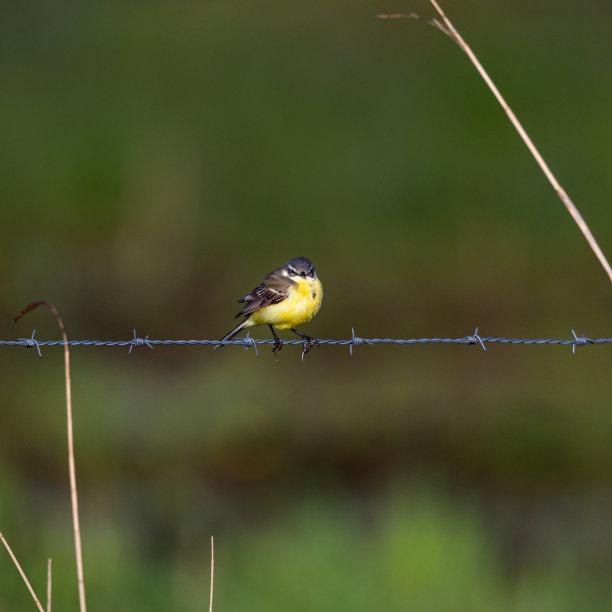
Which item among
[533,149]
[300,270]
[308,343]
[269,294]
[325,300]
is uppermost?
[325,300]

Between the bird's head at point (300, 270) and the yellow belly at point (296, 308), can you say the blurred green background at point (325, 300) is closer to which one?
the yellow belly at point (296, 308)

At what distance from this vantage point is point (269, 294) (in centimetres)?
700

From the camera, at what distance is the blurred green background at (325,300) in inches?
313

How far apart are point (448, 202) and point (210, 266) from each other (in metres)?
3.36

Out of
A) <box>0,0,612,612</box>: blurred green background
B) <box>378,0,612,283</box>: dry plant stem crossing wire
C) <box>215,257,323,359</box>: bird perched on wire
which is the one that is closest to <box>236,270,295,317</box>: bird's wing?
<box>215,257,323,359</box>: bird perched on wire

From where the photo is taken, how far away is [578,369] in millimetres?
13078

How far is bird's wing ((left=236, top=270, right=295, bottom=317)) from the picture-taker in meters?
6.96

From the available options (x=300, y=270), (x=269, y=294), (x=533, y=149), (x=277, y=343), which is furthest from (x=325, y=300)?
(x=533, y=149)

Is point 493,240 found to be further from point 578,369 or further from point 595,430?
point 595,430

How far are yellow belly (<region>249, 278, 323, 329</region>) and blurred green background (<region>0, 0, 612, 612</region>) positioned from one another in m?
1.67

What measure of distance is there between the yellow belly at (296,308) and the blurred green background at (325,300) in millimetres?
1667

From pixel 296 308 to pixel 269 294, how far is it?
210 mm

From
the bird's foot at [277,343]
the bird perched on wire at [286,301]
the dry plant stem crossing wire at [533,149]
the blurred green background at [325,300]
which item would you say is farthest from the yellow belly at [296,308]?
the dry plant stem crossing wire at [533,149]

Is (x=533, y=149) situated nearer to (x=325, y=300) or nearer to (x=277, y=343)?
(x=277, y=343)
